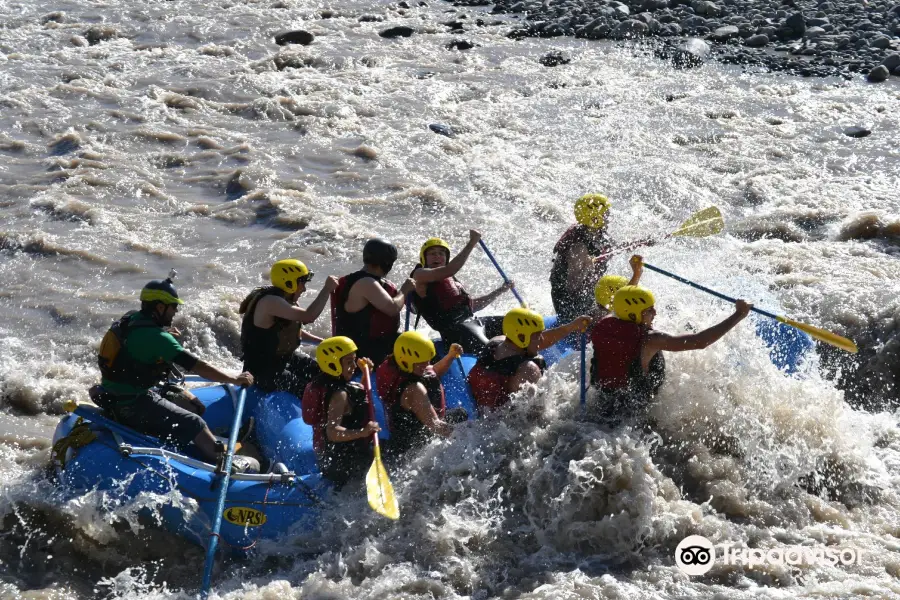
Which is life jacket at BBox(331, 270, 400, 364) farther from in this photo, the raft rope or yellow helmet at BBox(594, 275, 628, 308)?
the raft rope

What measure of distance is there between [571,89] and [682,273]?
766 cm

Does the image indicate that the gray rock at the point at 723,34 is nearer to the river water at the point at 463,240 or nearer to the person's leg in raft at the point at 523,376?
the river water at the point at 463,240

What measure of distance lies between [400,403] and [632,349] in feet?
4.63

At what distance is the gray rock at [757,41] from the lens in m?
18.0

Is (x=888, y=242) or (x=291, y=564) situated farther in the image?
(x=888, y=242)

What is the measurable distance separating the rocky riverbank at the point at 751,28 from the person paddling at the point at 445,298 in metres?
11.5

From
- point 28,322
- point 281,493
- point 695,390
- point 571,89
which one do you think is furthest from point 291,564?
point 571,89

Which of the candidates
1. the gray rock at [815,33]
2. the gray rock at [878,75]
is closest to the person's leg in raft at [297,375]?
the gray rock at [878,75]

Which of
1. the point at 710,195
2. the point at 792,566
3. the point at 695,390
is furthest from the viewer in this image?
the point at 710,195

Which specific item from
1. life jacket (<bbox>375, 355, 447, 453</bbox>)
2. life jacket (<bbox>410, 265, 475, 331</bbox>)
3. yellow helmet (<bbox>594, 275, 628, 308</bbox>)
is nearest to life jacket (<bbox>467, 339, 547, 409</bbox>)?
life jacket (<bbox>375, 355, 447, 453</bbox>)

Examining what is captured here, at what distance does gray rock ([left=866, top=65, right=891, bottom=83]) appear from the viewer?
16188mm

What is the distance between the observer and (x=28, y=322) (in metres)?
9.09

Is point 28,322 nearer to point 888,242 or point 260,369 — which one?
point 260,369

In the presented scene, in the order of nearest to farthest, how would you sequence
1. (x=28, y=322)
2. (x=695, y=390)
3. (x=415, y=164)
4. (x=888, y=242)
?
(x=695, y=390)
(x=28, y=322)
(x=888, y=242)
(x=415, y=164)
